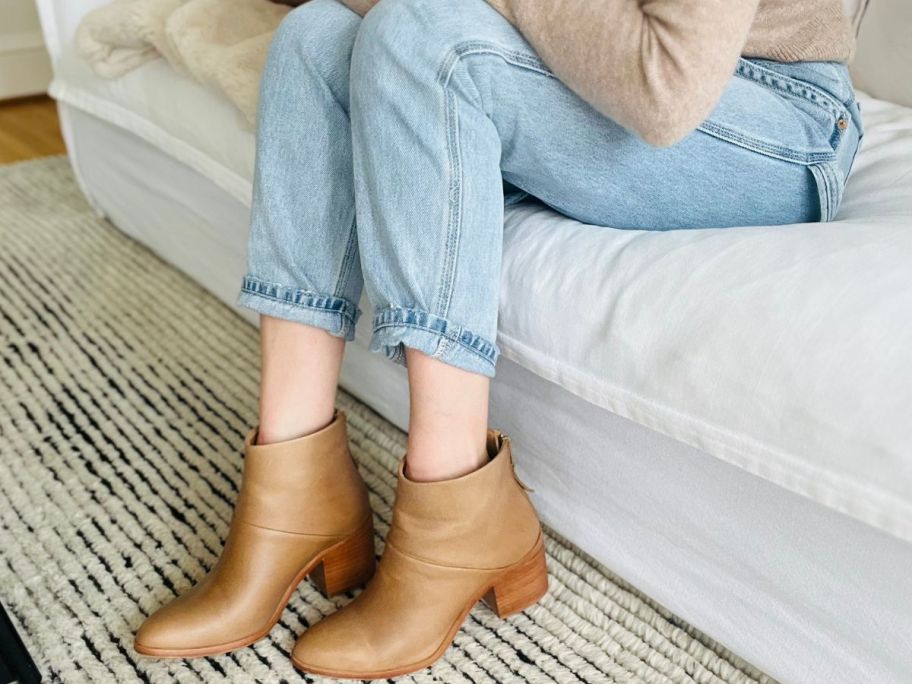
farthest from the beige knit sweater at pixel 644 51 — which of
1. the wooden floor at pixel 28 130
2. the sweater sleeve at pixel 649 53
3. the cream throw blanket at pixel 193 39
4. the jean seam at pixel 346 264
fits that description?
the wooden floor at pixel 28 130

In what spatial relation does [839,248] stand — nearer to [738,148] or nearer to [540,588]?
[738,148]

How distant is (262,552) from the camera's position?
78cm

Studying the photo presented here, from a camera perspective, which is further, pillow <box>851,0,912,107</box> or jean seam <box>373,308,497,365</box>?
pillow <box>851,0,912,107</box>

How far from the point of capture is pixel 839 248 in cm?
66

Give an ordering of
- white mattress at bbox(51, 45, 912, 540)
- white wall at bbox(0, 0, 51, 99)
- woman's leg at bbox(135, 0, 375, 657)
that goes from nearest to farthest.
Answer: white mattress at bbox(51, 45, 912, 540) < woman's leg at bbox(135, 0, 375, 657) < white wall at bbox(0, 0, 51, 99)

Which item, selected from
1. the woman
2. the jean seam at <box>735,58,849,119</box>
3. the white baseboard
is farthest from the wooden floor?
the jean seam at <box>735,58,849,119</box>

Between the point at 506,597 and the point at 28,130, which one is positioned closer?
the point at 506,597

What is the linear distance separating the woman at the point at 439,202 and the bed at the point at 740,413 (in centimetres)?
6

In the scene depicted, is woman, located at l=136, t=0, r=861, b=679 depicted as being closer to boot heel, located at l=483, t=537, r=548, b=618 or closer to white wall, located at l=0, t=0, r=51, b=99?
boot heel, located at l=483, t=537, r=548, b=618

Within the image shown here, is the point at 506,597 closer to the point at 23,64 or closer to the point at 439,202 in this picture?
the point at 439,202

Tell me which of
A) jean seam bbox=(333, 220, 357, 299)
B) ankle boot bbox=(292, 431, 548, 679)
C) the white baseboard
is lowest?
the white baseboard

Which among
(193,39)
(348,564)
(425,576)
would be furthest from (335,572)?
(193,39)

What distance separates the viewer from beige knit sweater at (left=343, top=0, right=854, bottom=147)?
0.60 metres

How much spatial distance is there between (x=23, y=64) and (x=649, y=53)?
241 cm
